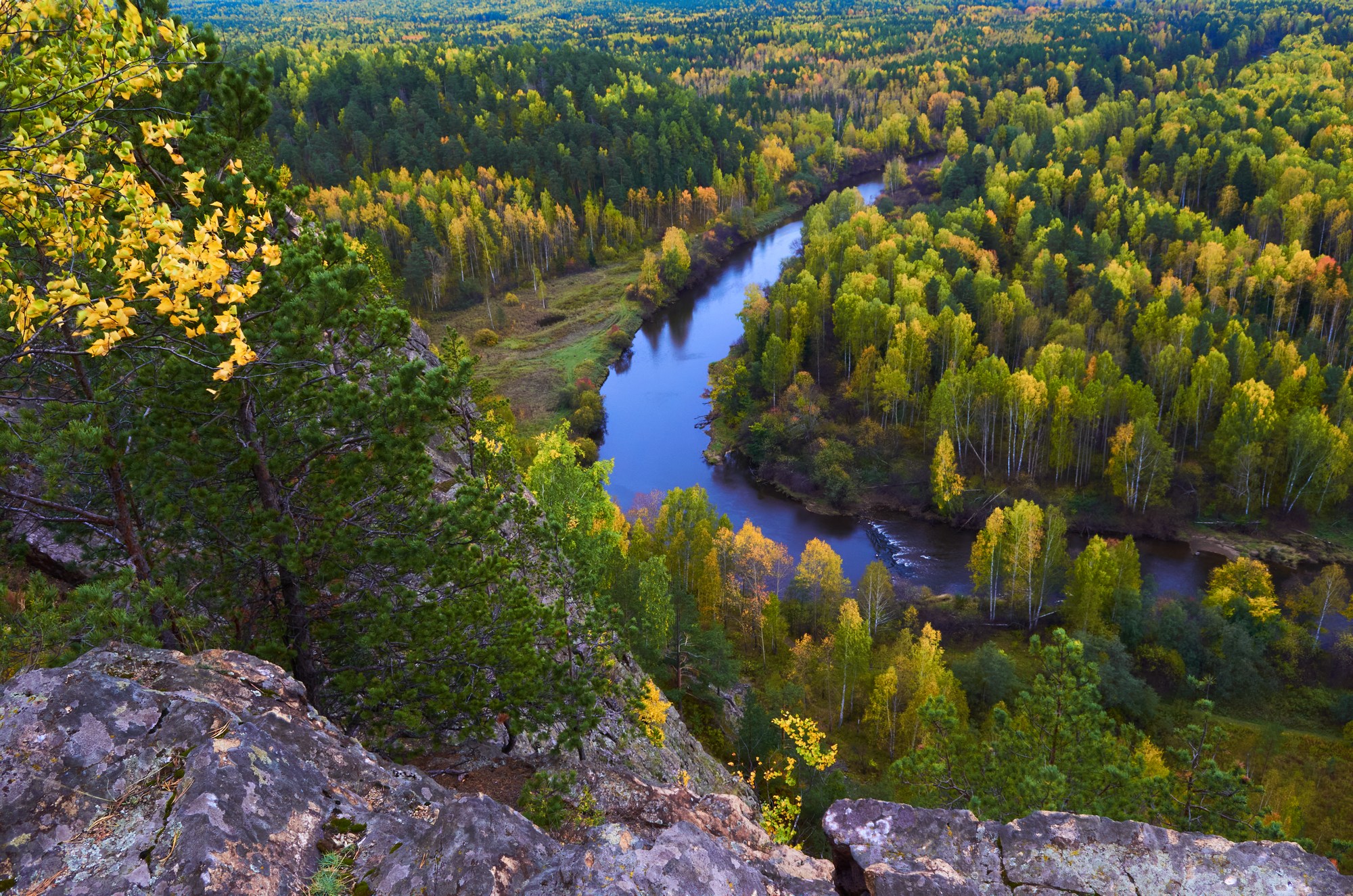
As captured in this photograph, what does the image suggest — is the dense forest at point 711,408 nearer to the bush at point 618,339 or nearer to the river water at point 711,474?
the bush at point 618,339

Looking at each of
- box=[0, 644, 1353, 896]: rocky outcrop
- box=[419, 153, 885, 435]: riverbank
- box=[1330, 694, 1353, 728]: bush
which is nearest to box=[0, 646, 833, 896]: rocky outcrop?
box=[0, 644, 1353, 896]: rocky outcrop

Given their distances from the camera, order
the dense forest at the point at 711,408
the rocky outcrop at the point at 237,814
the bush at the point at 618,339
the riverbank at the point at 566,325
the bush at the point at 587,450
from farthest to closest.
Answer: the bush at the point at 618,339 → the riverbank at the point at 566,325 → the bush at the point at 587,450 → the dense forest at the point at 711,408 → the rocky outcrop at the point at 237,814

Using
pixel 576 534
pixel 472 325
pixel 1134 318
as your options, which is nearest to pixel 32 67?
pixel 576 534

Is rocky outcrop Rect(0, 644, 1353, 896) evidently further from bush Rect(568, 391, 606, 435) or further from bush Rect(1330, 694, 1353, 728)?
bush Rect(568, 391, 606, 435)

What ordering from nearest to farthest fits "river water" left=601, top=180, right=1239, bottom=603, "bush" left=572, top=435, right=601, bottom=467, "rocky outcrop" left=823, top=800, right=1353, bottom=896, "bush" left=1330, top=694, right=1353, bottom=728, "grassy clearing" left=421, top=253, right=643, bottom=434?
"rocky outcrop" left=823, top=800, right=1353, bottom=896, "bush" left=1330, top=694, right=1353, bottom=728, "river water" left=601, top=180, right=1239, bottom=603, "bush" left=572, top=435, right=601, bottom=467, "grassy clearing" left=421, top=253, right=643, bottom=434

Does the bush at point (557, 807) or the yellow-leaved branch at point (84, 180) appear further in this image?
the bush at point (557, 807)

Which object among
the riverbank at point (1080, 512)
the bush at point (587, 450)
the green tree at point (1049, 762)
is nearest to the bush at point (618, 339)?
the riverbank at point (1080, 512)

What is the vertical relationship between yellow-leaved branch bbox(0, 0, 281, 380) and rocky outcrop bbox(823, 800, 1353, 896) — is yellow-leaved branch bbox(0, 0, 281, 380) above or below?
above
